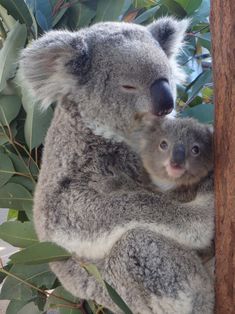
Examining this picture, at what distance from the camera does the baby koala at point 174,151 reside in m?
2.22

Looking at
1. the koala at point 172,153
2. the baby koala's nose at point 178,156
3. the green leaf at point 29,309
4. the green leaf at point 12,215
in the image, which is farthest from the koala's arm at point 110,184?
the green leaf at point 12,215

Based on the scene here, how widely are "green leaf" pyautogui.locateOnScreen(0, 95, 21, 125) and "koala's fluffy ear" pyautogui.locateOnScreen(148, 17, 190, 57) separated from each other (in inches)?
31.6

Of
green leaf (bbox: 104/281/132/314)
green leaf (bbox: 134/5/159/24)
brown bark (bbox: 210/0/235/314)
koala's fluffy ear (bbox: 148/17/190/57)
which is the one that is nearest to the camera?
brown bark (bbox: 210/0/235/314)

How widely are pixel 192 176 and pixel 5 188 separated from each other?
107 centimetres

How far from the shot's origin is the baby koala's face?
2219mm

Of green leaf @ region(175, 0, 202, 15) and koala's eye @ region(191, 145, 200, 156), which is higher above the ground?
green leaf @ region(175, 0, 202, 15)

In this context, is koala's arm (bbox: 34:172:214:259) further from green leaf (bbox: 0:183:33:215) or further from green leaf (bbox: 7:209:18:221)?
green leaf (bbox: 7:209:18:221)

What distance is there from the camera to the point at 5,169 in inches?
111

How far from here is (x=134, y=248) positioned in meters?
2.13

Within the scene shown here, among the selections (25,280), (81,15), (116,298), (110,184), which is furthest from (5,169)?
(116,298)

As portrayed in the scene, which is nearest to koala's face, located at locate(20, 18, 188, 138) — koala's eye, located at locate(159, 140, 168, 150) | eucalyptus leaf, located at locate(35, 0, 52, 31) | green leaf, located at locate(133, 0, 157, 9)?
koala's eye, located at locate(159, 140, 168, 150)

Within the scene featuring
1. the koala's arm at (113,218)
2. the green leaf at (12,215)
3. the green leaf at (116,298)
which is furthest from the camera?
the green leaf at (12,215)

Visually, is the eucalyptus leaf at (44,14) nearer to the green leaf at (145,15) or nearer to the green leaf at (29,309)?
the green leaf at (145,15)

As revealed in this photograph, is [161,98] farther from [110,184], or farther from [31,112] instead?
[31,112]
